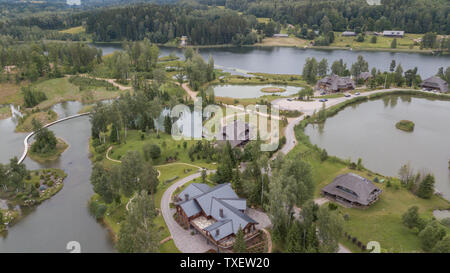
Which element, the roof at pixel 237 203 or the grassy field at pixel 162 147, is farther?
the grassy field at pixel 162 147

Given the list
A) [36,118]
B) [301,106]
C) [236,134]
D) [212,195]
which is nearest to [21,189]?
[212,195]

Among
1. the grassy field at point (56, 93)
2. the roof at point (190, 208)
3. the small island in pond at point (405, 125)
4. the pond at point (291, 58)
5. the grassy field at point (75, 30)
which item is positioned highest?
the grassy field at point (75, 30)

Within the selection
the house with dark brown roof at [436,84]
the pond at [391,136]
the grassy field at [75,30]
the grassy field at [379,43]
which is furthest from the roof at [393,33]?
the grassy field at [75,30]

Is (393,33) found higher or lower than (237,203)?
higher

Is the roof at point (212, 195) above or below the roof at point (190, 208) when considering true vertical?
above

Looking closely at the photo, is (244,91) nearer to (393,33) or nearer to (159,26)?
(159,26)

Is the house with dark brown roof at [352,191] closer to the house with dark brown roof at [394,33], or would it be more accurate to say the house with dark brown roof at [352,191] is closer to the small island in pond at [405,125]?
the small island in pond at [405,125]

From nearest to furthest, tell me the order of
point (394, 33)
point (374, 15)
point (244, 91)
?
1. point (244, 91)
2. point (394, 33)
3. point (374, 15)

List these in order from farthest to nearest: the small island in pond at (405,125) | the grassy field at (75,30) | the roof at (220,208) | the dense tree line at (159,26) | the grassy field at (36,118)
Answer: the grassy field at (75,30) < the dense tree line at (159,26) < the grassy field at (36,118) < the small island in pond at (405,125) < the roof at (220,208)

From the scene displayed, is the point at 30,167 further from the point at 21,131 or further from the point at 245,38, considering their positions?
the point at 245,38
